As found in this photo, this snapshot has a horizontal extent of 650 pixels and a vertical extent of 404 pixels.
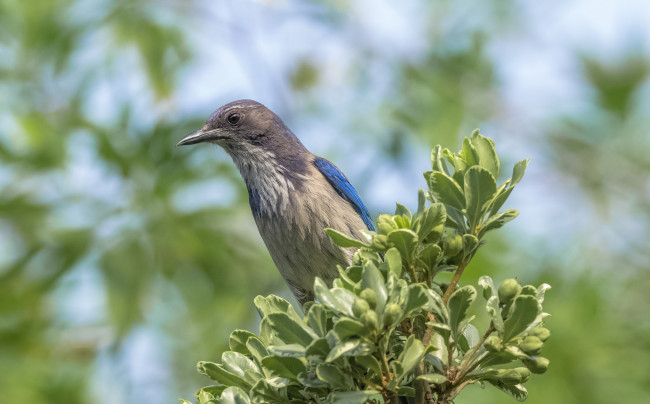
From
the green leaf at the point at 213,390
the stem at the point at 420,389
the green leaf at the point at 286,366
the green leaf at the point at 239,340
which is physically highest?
the green leaf at the point at 239,340

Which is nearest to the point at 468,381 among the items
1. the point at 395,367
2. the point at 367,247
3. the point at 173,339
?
the point at 395,367

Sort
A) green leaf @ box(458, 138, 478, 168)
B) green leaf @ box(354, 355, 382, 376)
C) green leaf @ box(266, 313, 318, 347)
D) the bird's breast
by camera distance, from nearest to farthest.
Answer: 1. green leaf @ box(354, 355, 382, 376)
2. green leaf @ box(266, 313, 318, 347)
3. green leaf @ box(458, 138, 478, 168)
4. the bird's breast

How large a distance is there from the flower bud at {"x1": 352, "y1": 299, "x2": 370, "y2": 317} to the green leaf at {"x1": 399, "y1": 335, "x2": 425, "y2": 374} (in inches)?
7.3

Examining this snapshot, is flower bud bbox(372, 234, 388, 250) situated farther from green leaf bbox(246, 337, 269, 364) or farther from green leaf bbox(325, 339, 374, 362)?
green leaf bbox(246, 337, 269, 364)

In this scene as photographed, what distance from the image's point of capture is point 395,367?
194 cm

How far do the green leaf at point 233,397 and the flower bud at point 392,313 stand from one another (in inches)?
22.1

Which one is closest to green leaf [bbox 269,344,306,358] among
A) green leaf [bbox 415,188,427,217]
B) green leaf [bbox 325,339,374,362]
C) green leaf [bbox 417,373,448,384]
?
green leaf [bbox 325,339,374,362]

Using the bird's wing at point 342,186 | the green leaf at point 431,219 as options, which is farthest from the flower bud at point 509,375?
the bird's wing at point 342,186

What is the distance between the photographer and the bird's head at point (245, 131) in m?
5.17

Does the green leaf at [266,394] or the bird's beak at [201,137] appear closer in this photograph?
the green leaf at [266,394]

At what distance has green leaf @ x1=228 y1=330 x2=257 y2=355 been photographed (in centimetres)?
247

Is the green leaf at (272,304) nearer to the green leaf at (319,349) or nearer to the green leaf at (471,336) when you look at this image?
the green leaf at (319,349)

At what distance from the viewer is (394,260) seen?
6.59 feet

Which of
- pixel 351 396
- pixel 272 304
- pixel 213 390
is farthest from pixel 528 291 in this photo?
pixel 213 390
